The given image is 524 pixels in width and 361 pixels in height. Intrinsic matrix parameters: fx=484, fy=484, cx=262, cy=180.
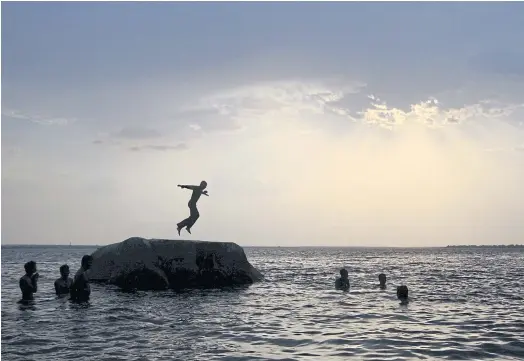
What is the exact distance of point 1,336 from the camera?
13.5 meters

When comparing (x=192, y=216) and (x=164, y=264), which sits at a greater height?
(x=192, y=216)

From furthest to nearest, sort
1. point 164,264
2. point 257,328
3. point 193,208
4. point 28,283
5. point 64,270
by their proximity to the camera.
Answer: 1. point 193,208
2. point 164,264
3. point 64,270
4. point 28,283
5. point 257,328

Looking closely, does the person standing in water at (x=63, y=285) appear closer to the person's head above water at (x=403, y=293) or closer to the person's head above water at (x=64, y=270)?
the person's head above water at (x=64, y=270)

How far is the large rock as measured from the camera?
83.8 ft

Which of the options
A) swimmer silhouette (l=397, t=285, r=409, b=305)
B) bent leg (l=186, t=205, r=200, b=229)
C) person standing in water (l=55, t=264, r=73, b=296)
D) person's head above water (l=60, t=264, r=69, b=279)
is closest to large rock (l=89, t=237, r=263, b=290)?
bent leg (l=186, t=205, r=200, b=229)

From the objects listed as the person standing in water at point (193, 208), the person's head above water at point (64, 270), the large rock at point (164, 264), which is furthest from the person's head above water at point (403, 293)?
the person's head above water at point (64, 270)

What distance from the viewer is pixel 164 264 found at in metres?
26.3

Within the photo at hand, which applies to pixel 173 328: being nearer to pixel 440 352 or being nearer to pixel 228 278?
pixel 440 352

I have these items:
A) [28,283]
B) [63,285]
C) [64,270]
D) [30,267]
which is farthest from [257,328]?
[63,285]

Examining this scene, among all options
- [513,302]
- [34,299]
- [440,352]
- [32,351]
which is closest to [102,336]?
[32,351]

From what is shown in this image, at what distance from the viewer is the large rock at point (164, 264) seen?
83.8 feet

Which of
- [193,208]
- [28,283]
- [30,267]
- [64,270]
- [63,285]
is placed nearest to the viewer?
[30,267]

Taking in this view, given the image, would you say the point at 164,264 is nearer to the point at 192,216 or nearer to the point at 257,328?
the point at 192,216

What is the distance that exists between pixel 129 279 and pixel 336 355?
54.1ft
